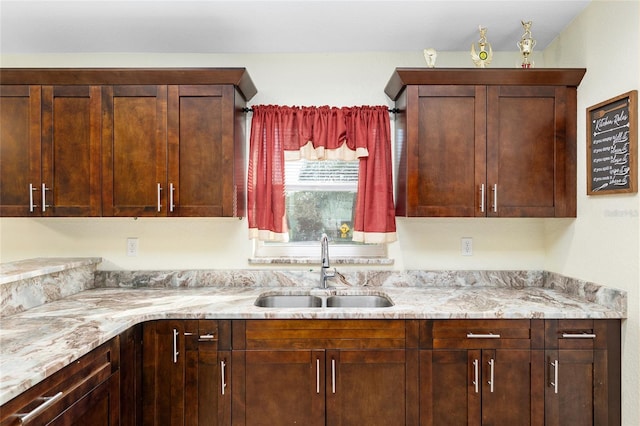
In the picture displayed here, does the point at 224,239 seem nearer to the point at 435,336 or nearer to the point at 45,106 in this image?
the point at 45,106

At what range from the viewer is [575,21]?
236 cm

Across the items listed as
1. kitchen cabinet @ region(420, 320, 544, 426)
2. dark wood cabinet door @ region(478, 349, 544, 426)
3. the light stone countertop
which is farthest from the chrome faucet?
dark wood cabinet door @ region(478, 349, 544, 426)

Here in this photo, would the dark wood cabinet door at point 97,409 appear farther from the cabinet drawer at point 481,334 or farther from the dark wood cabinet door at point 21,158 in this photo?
the cabinet drawer at point 481,334

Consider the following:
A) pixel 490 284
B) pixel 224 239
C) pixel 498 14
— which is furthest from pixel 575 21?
pixel 224 239

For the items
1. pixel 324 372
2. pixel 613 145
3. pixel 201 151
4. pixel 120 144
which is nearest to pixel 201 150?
pixel 201 151

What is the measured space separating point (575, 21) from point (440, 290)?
1822mm

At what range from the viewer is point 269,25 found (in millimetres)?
2414

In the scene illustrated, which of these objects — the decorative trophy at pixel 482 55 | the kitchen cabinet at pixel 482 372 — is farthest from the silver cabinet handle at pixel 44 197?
the decorative trophy at pixel 482 55

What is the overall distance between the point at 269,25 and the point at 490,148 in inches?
60.2

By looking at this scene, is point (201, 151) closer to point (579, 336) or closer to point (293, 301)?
point (293, 301)

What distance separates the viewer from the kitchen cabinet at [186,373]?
2061mm

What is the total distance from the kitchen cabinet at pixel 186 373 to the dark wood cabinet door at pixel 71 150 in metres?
0.90

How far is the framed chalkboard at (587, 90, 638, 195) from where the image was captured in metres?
1.91

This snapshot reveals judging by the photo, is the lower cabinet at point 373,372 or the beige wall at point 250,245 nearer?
the lower cabinet at point 373,372
